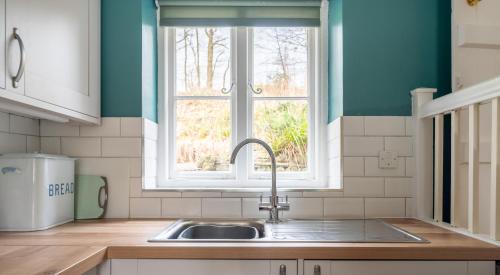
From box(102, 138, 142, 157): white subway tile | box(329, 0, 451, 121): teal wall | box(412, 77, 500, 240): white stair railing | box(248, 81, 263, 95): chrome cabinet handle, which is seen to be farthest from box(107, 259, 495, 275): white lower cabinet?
box(248, 81, 263, 95): chrome cabinet handle

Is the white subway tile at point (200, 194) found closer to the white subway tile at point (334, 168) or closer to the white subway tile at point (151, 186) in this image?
the white subway tile at point (151, 186)

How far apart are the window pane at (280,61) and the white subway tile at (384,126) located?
16.4 inches

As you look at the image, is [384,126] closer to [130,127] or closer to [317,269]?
[317,269]

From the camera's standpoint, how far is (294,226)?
1.80m

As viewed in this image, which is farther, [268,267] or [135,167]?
[135,167]

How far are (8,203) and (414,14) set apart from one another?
1880 millimetres

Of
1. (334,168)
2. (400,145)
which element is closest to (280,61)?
(334,168)

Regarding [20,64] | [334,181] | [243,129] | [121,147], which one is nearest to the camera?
[20,64]

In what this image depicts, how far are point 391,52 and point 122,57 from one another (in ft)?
4.05

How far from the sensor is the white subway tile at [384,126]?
2014mm

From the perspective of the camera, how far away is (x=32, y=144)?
1.95 metres

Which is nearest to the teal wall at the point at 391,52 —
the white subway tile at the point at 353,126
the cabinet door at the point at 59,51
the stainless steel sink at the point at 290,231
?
the white subway tile at the point at 353,126

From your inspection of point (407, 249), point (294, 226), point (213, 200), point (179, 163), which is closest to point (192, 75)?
point (179, 163)

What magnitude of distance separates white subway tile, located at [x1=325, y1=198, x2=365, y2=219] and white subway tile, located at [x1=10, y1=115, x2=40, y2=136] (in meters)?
1.35
